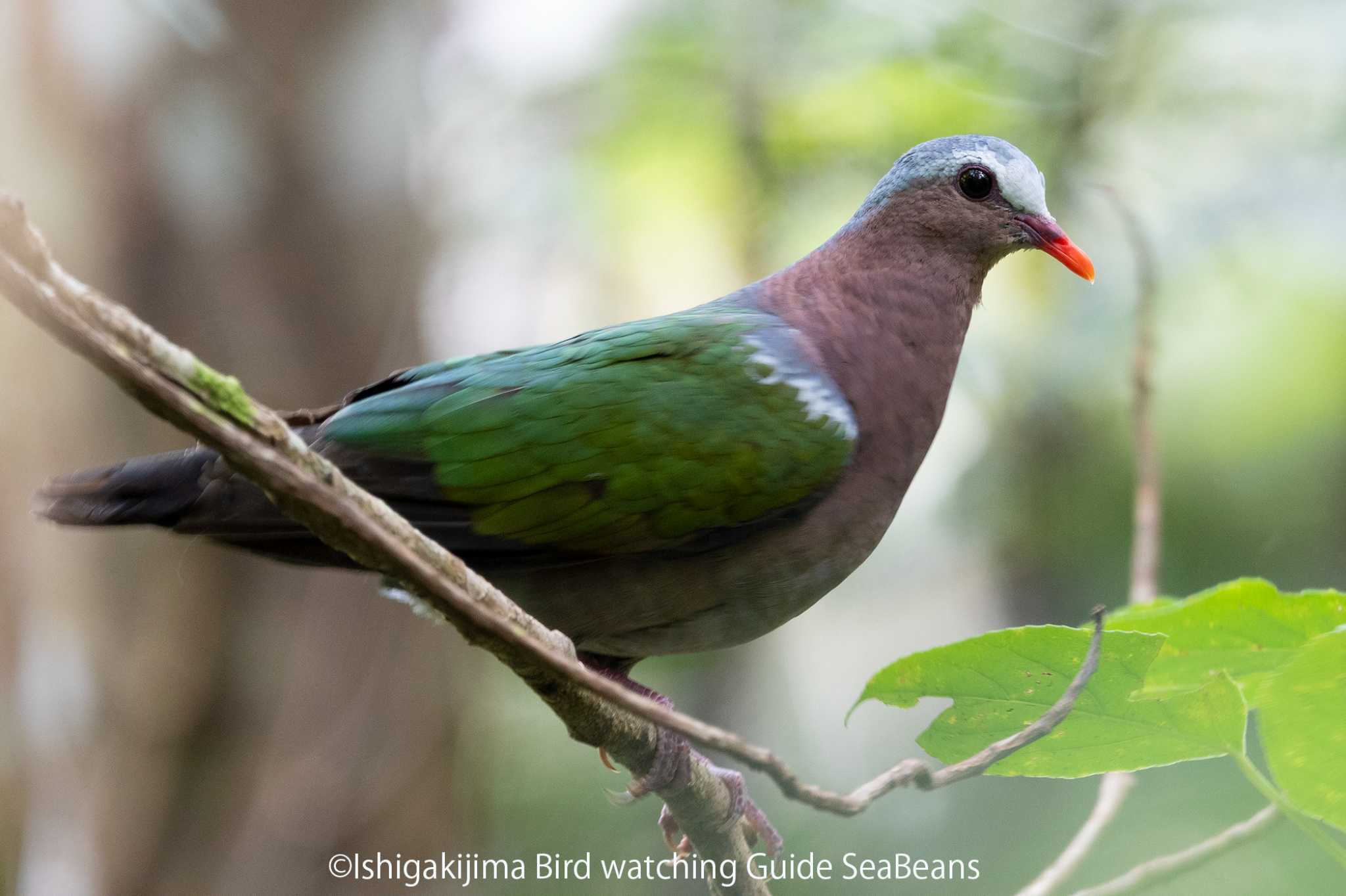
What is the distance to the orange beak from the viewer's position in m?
2.67

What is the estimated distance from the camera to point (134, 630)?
4918 mm

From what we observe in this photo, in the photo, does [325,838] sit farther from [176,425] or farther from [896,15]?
[896,15]

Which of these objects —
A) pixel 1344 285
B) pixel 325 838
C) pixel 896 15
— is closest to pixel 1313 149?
pixel 1344 285

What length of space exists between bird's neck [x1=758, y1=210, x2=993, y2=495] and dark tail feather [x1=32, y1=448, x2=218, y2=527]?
4.42ft

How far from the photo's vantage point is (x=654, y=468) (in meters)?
2.38

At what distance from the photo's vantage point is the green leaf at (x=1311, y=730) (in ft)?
4.10

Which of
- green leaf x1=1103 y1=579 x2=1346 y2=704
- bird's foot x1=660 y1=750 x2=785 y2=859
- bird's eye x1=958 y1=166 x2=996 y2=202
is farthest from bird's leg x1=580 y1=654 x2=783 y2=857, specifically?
bird's eye x1=958 y1=166 x2=996 y2=202

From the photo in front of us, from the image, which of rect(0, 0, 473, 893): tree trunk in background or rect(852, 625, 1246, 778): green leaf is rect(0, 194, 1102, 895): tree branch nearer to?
rect(852, 625, 1246, 778): green leaf

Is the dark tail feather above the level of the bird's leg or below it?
above

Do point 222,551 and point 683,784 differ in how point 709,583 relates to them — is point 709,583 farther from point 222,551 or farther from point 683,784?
point 222,551

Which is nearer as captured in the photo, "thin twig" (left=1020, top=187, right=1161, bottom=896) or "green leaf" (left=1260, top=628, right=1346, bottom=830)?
"green leaf" (left=1260, top=628, right=1346, bottom=830)

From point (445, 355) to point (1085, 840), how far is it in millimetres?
4047

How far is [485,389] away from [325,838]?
10.1ft

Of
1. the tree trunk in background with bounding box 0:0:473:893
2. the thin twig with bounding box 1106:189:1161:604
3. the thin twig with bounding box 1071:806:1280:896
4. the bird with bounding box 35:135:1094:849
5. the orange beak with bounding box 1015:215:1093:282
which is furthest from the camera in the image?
the tree trunk in background with bounding box 0:0:473:893
